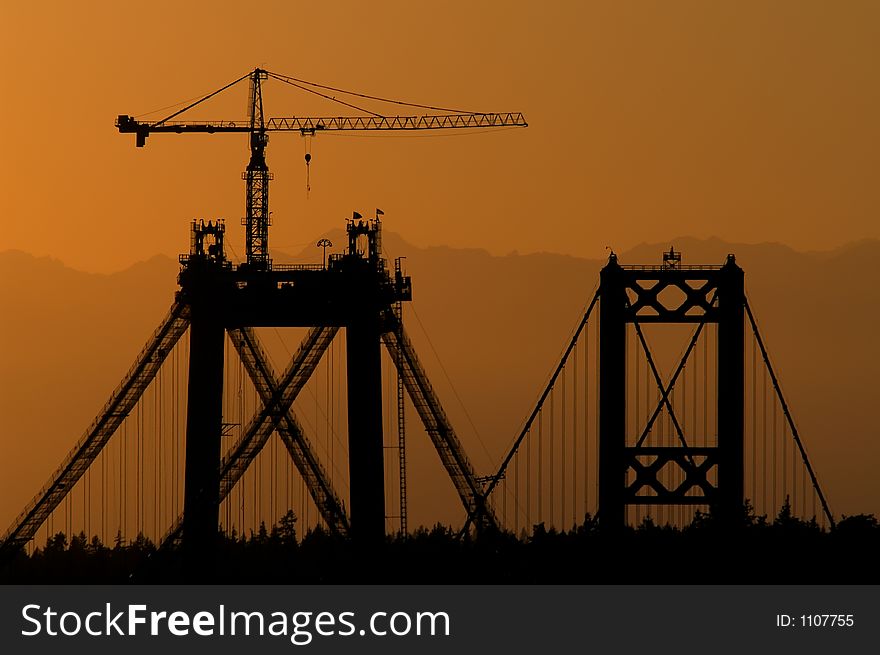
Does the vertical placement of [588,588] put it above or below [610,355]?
below

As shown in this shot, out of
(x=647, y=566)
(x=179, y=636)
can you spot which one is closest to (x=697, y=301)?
(x=647, y=566)

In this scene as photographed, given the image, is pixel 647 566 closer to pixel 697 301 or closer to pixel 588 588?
pixel 588 588

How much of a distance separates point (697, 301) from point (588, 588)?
18320 millimetres

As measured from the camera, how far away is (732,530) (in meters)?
198

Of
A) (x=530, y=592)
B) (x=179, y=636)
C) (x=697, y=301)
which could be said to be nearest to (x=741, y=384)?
(x=697, y=301)

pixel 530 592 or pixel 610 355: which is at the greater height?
pixel 610 355

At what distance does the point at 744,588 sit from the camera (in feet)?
640

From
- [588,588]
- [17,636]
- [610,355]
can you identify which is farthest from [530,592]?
[17,636]

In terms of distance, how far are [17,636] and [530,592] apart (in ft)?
97.2

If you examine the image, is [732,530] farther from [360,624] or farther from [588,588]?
[360,624]

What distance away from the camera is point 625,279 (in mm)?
194250

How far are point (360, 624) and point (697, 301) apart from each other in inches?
1041

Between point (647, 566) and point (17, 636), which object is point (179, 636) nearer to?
point (17, 636)

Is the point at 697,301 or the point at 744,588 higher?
the point at 697,301
